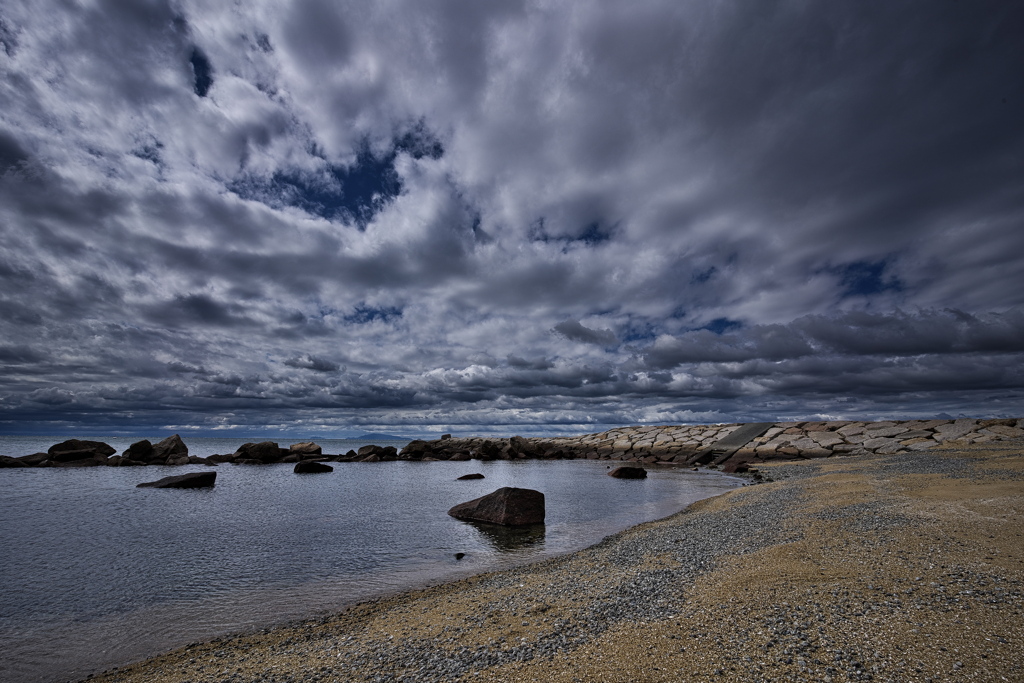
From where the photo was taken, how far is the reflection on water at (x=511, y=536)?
16.0m

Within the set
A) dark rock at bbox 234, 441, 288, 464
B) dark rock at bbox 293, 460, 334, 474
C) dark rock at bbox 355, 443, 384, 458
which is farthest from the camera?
dark rock at bbox 355, 443, 384, 458

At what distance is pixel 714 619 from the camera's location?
7.02 metres

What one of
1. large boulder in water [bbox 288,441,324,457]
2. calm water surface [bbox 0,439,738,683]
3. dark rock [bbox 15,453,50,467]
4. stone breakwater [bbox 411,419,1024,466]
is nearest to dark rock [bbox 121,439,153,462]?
dark rock [bbox 15,453,50,467]

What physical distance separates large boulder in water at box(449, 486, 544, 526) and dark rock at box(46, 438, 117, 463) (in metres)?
58.4

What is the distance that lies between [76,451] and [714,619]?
72411 mm

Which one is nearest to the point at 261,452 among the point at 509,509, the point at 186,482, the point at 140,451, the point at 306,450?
the point at 306,450

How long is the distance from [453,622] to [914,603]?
7751mm

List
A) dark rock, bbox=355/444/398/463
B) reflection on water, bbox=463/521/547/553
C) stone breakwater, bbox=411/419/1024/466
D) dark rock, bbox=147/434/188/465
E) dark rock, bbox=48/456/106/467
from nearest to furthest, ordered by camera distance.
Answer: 1. reflection on water, bbox=463/521/547/553
2. stone breakwater, bbox=411/419/1024/466
3. dark rock, bbox=48/456/106/467
4. dark rock, bbox=147/434/188/465
5. dark rock, bbox=355/444/398/463

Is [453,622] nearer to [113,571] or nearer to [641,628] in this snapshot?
[641,628]

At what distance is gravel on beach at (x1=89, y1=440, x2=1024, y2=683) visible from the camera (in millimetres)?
5633

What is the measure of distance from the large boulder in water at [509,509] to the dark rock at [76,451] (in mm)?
58449

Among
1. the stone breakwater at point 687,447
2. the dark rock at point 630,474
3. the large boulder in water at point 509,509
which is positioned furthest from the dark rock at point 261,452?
the large boulder in water at point 509,509

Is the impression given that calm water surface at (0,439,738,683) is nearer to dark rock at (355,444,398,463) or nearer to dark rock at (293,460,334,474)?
dark rock at (293,460,334,474)

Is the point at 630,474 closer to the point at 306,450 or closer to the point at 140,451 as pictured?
the point at 306,450
